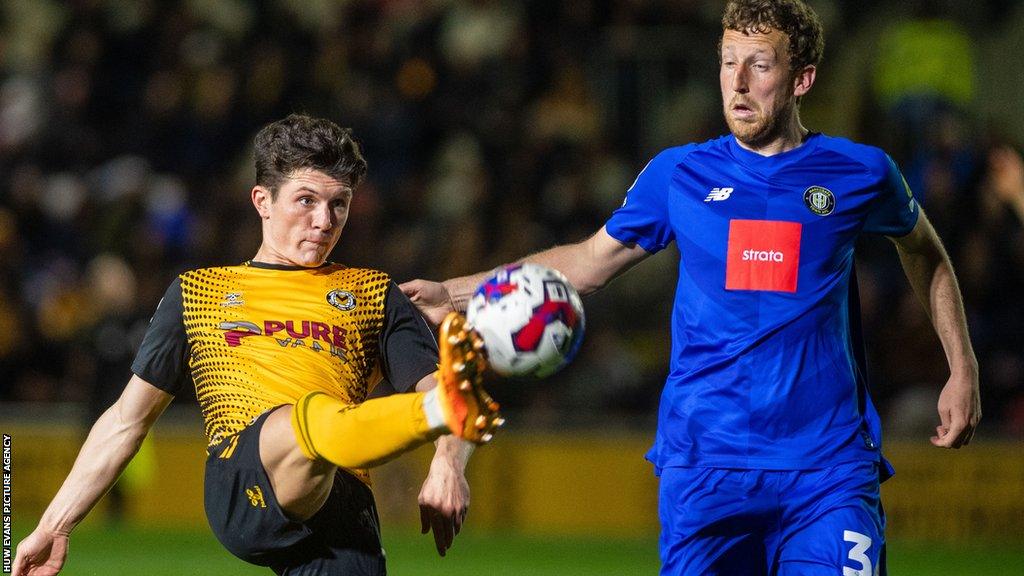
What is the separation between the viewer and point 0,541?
1085cm

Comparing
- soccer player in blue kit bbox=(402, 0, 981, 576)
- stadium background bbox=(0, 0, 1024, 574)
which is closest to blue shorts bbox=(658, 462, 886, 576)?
soccer player in blue kit bbox=(402, 0, 981, 576)

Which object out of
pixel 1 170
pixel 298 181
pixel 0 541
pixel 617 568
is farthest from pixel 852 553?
pixel 1 170

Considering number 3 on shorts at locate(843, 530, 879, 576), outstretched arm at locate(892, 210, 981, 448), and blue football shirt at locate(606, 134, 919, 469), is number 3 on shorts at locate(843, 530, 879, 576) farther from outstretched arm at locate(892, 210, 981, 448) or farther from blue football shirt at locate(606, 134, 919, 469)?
outstretched arm at locate(892, 210, 981, 448)

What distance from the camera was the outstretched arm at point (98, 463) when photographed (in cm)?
494

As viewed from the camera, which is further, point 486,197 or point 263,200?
point 486,197

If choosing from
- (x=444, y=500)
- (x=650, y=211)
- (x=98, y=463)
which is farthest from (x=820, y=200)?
(x=98, y=463)

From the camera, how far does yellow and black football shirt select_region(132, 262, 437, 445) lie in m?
4.71

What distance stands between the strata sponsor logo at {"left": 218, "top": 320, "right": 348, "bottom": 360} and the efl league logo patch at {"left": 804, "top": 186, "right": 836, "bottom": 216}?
1.50 m

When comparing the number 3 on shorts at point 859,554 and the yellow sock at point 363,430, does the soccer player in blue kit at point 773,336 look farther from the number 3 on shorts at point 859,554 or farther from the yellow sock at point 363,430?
the yellow sock at point 363,430

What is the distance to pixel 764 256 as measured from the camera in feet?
14.8

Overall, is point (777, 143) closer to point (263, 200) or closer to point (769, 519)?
point (769, 519)

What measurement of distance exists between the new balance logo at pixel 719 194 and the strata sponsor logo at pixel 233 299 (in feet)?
4.85

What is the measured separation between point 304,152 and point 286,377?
2.35 feet

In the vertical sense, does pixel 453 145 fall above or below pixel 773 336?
below
